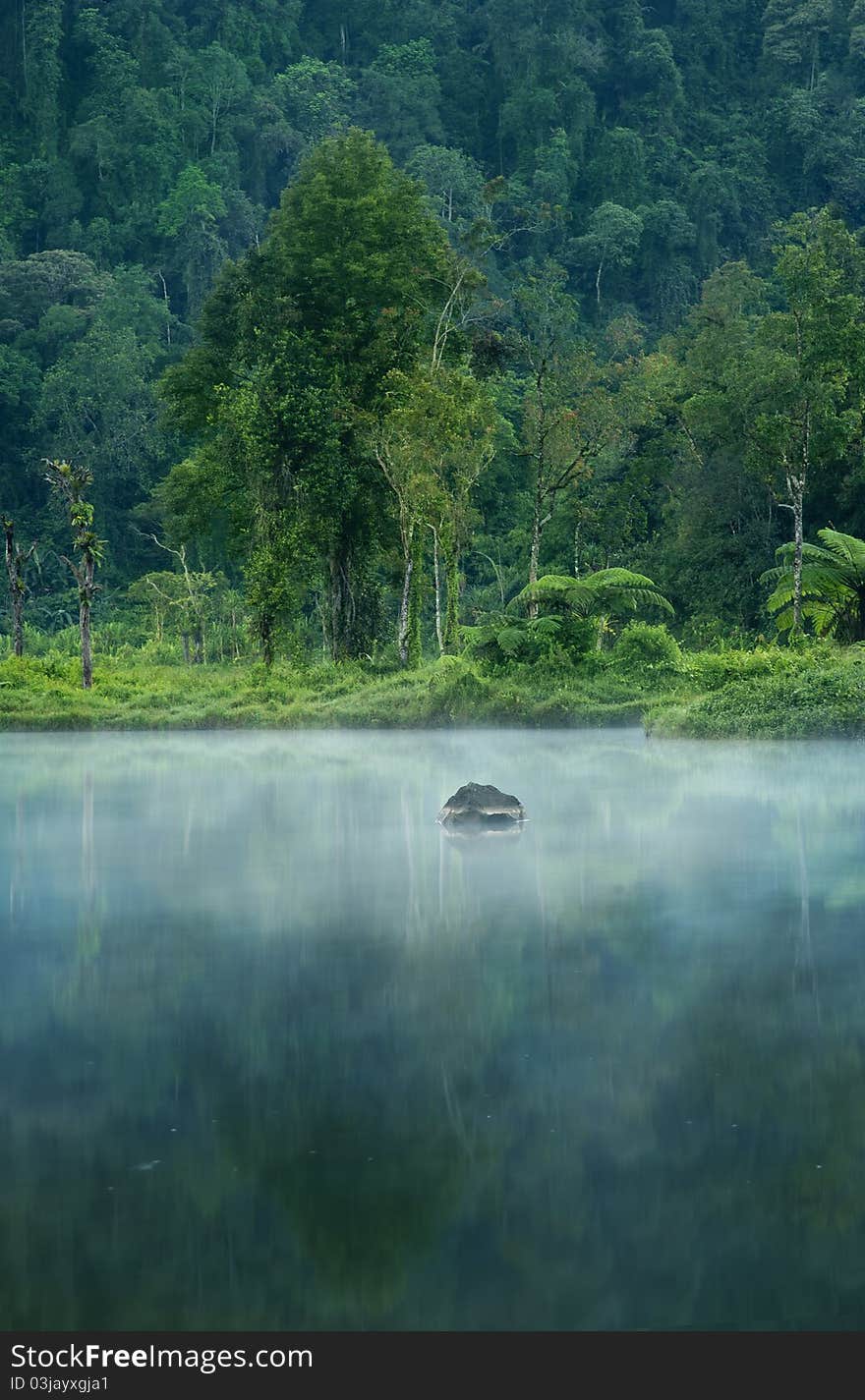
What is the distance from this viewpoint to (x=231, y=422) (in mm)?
30641

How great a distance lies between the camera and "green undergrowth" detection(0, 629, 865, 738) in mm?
21406

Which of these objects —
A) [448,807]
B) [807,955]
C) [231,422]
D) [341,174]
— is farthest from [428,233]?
[807,955]

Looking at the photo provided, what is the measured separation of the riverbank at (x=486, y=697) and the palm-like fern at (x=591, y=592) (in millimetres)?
1161

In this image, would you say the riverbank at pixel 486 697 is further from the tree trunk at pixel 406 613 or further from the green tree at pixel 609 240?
the green tree at pixel 609 240

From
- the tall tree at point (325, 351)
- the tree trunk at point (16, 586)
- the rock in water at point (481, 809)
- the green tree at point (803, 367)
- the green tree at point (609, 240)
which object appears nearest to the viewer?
the rock in water at point (481, 809)

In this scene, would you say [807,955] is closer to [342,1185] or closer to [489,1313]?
[342,1185]

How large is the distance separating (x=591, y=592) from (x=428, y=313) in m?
8.67

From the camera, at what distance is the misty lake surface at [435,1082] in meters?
4.00

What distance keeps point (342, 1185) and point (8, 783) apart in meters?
13.5

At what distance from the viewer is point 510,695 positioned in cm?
2541

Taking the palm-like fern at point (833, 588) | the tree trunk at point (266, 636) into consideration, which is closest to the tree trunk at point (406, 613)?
the tree trunk at point (266, 636)

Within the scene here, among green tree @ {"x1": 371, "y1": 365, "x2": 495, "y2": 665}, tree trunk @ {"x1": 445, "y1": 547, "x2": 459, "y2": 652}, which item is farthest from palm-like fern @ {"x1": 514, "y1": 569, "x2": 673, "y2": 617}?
tree trunk @ {"x1": 445, "y1": 547, "x2": 459, "y2": 652}

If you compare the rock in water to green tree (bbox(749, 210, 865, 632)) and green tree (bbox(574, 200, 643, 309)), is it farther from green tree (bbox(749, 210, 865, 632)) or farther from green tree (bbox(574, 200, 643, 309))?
green tree (bbox(574, 200, 643, 309))

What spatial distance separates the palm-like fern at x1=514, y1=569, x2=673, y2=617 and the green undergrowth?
3.55ft
